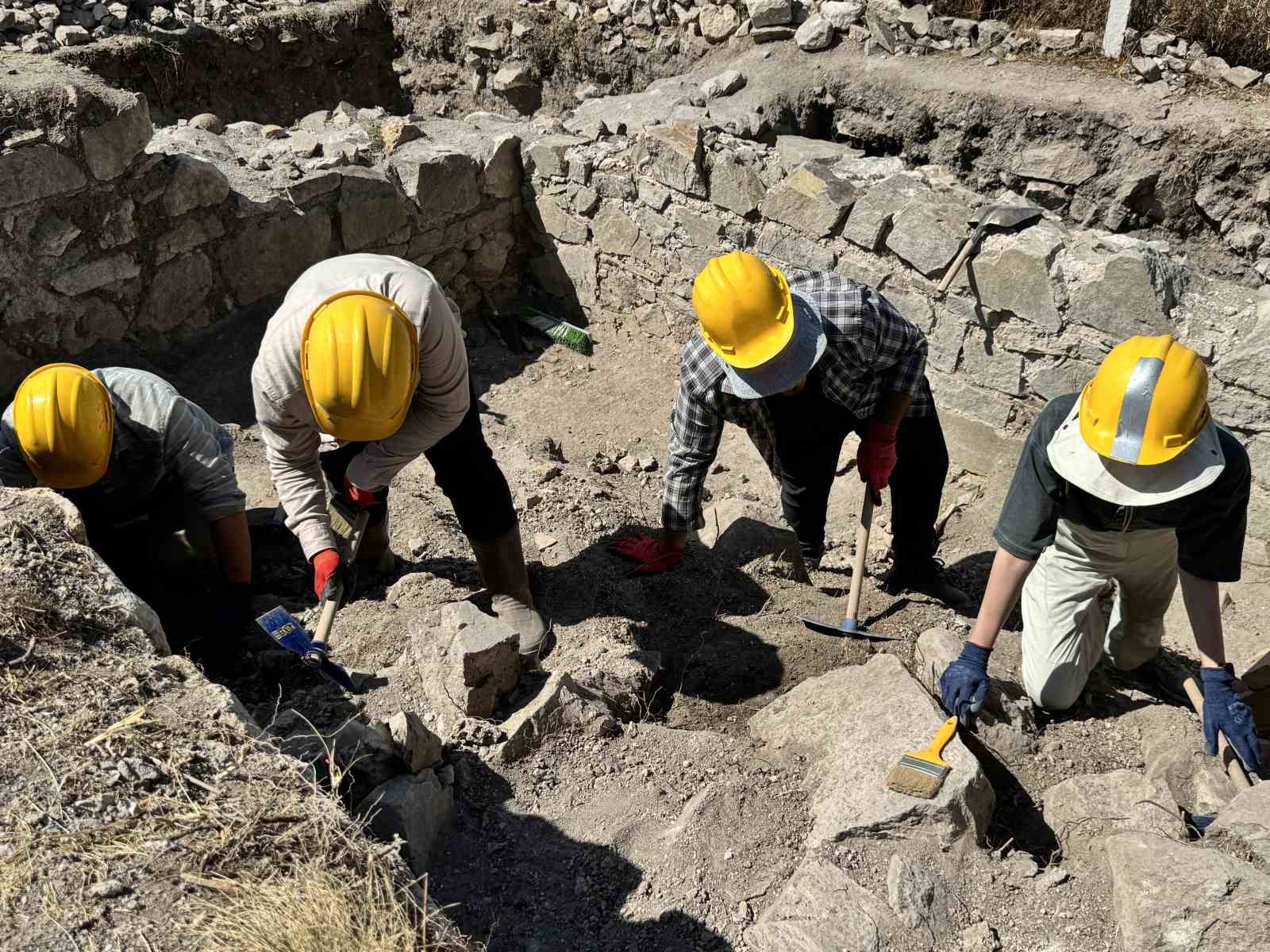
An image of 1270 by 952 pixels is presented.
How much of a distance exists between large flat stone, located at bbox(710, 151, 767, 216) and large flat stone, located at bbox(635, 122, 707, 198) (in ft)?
0.30

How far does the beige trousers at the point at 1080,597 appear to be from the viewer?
3.06m

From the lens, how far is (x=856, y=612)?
12.3ft

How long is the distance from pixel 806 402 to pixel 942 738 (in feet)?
4.74

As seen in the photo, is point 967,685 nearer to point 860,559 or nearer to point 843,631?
point 843,631

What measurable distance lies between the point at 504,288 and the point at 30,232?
2841 millimetres

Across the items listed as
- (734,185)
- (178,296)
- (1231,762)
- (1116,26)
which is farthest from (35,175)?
(1116,26)

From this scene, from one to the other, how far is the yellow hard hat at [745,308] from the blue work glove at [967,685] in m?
1.10

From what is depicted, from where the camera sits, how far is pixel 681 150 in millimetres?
5430

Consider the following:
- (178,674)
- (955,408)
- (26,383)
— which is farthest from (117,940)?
(955,408)

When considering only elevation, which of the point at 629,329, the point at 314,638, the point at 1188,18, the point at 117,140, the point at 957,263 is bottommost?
the point at 629,329

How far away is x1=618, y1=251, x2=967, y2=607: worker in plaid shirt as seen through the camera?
10.5 feet

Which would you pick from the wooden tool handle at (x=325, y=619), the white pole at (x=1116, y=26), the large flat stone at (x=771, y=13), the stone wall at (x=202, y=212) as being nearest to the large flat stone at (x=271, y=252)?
the stone wall at (x=202, y=212)

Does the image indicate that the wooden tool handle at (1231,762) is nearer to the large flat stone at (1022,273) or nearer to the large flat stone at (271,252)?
the large flat stone at (1022,273)

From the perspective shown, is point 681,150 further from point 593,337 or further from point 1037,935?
point 1037,935
